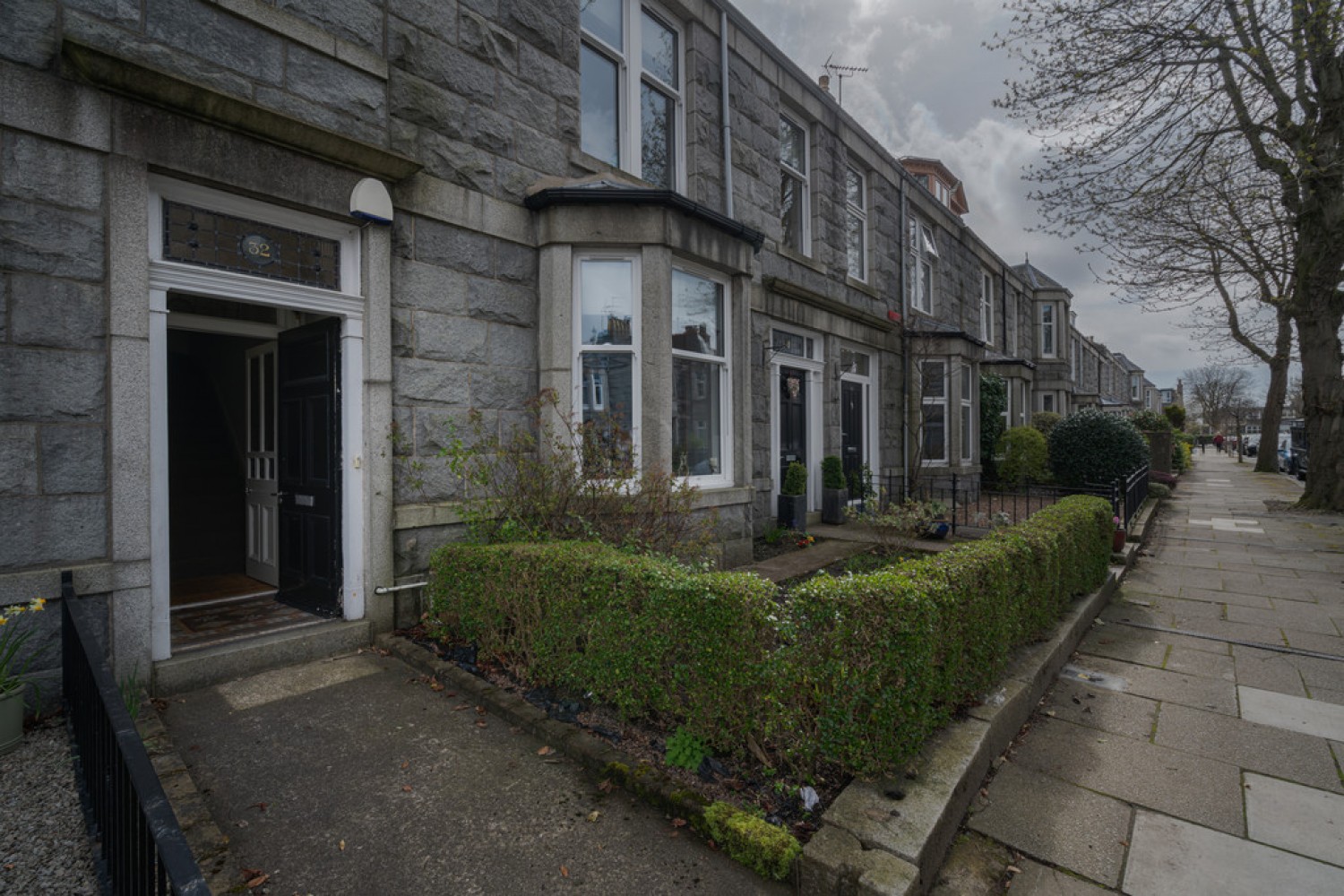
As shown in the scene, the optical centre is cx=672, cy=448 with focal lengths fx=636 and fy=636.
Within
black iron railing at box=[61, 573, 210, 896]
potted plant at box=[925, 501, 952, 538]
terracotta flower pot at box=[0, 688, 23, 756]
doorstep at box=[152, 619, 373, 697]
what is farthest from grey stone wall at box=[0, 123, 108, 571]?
potted plant at box=[925, 501, 952, 538]

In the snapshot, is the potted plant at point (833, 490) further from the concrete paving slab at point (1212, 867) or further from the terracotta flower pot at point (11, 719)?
the terracotta flower pot at point (11, 719)

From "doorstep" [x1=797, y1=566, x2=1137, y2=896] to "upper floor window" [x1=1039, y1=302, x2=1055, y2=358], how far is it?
27.9 m

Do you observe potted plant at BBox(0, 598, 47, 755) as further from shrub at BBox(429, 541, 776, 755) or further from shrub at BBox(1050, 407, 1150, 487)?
A: shrub at BBox(1050, 407, 1150, 487)

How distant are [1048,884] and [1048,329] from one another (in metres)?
29.6

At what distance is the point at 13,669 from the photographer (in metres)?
3.25

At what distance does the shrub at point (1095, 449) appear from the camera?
1370 cm

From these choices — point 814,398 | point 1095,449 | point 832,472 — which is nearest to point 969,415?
point 1095,449

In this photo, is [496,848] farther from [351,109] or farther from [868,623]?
[351,109]

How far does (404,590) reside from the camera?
16.3 ft

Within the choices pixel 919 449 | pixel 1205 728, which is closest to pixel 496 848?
pixel 1205 728

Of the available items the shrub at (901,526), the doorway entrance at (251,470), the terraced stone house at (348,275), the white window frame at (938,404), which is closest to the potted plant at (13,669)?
the terraced stone house at (348,275)

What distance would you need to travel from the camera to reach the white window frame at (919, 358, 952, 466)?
13.0 meters

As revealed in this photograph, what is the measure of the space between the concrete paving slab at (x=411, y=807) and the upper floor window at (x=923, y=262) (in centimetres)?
1334

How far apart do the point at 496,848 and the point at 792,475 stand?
7.17m
